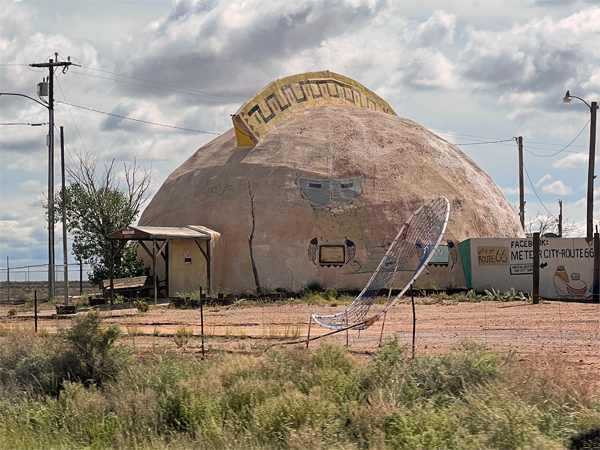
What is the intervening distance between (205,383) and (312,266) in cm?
1591

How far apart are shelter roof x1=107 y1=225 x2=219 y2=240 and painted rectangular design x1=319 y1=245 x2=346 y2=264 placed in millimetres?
3939

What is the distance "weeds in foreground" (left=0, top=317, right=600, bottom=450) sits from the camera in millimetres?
7656

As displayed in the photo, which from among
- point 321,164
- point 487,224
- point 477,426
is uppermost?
point 321,164

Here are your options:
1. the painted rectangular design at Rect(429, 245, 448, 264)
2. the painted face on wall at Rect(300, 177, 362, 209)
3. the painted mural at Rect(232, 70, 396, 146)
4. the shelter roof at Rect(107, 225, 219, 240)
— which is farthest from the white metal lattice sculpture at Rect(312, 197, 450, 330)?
the painted mural at Rect(232, 70, 396, 146)

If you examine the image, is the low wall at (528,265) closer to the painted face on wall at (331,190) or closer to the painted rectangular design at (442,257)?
the painted rectangular design at (442,257)

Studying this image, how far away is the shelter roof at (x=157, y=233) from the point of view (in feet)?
75.5

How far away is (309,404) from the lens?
8.28 meters

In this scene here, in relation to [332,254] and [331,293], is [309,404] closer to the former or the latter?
[331,293]

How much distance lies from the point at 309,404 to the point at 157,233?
15.6 meters

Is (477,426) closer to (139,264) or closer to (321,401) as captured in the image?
(321,401)

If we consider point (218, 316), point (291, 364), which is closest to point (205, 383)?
point (291, 364)

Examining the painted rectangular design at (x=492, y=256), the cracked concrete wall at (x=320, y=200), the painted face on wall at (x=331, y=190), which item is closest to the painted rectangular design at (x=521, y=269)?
the painted rectangular design at (x=492, y=256)

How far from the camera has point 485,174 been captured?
3178cm

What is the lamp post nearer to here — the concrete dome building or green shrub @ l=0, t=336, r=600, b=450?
the concrete dome building
